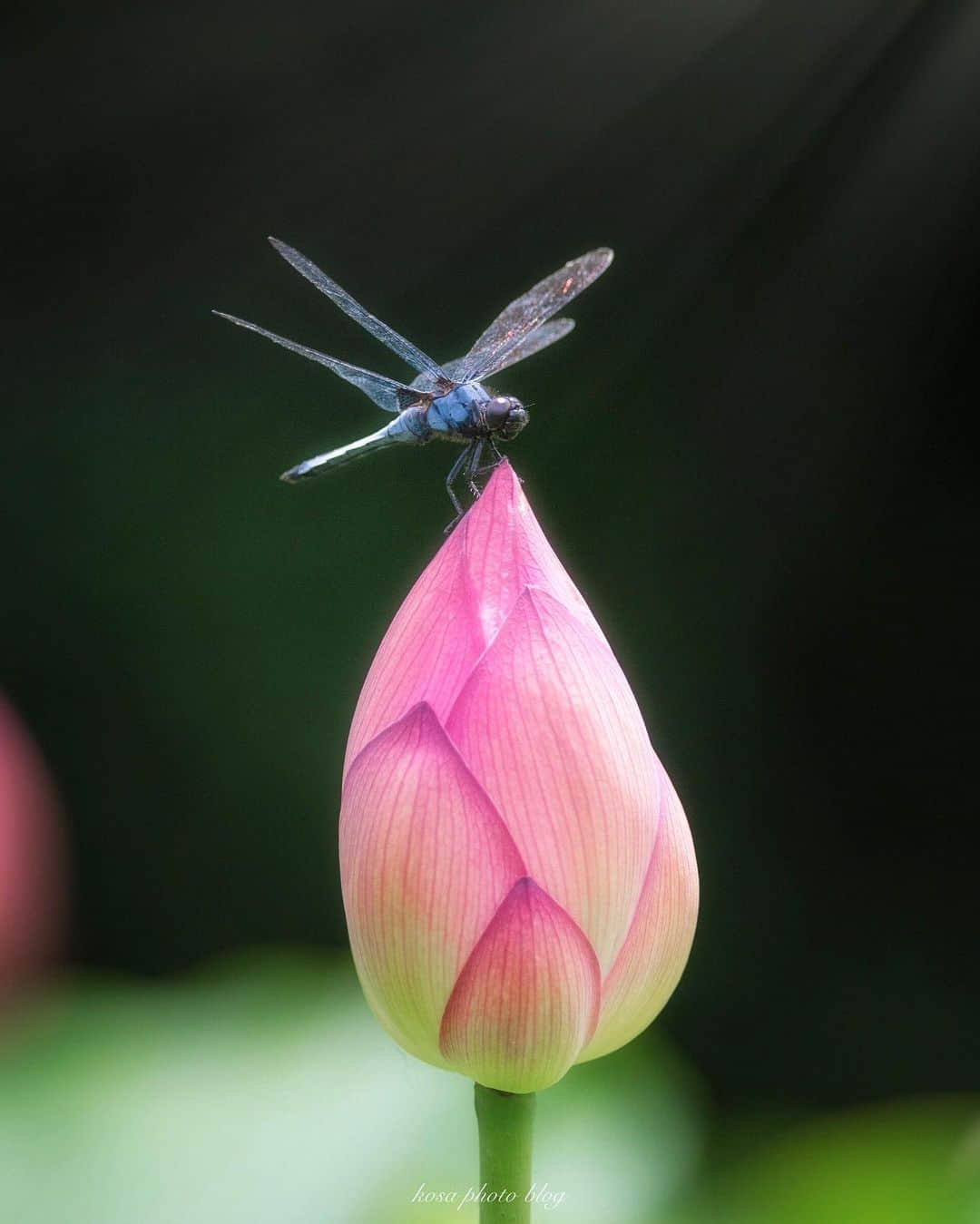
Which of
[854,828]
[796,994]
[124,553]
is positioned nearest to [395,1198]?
[796,994]

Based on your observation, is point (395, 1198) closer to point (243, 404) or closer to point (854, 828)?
point (854, 828)

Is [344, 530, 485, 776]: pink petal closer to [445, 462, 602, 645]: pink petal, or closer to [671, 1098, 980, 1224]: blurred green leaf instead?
[445, 462, 602, 645]: pink petal

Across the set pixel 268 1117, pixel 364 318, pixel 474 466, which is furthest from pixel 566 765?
pixel 268 1117

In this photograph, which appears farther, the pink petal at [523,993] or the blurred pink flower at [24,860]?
the blurred pink flower at [24,860]

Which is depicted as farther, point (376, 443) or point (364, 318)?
point (364, 318)

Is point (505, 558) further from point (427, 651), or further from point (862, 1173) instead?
point (862, 1173)

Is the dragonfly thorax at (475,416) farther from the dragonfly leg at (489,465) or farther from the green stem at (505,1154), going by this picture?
the green stem at (505,1154)

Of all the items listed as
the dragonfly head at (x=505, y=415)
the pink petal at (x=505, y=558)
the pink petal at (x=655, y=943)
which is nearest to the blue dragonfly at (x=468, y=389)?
the dragonfly head at (x=505, y=415)
